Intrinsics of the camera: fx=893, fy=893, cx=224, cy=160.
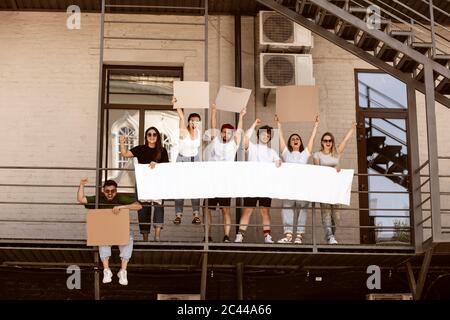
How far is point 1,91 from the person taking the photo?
568 inches

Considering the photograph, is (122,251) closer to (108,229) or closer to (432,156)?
(108,229)

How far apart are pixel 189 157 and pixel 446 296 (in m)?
5.24

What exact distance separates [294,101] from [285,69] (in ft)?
5.82

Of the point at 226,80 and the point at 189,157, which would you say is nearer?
the point at 189,157

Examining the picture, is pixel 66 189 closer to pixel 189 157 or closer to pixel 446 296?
pixel 189 157

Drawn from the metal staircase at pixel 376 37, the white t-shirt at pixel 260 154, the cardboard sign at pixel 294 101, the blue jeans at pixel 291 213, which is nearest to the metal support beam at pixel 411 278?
the blue jeans at pixel 291 213

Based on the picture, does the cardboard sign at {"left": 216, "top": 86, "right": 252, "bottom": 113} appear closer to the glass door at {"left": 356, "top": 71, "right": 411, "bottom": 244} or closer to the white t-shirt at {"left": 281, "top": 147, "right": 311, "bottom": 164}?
the white t-shirt at {"left": 281, "top": 147, "right": 311, "bottom": 164}

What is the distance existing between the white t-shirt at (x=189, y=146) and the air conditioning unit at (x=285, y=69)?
222 centimetres

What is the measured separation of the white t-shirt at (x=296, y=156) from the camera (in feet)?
40.7

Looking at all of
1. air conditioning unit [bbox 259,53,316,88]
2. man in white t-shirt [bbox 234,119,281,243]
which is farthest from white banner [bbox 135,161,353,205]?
air conditioning unit [bbox 259,53,316,88]

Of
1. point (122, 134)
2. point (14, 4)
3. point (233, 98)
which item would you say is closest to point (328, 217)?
point (233, 98)

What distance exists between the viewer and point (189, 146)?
12195 millimetres

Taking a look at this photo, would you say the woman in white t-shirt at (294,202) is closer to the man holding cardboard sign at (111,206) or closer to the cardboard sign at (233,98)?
the cardboard sign at (233,98)
